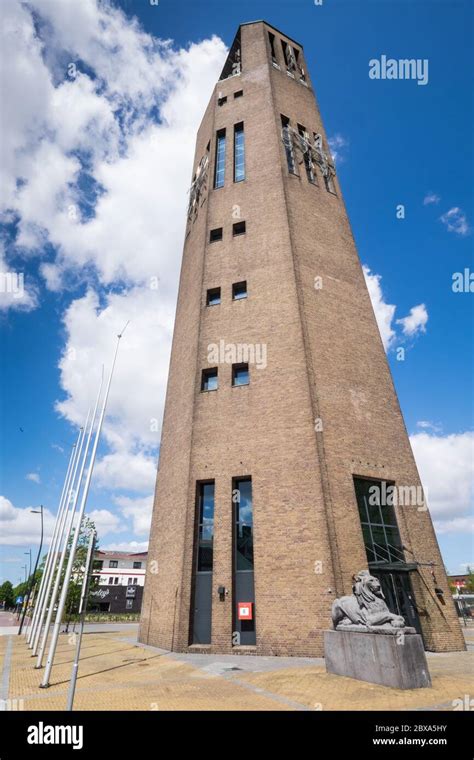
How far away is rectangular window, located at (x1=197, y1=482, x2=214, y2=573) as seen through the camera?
1919 centimetres

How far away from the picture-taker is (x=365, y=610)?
12.2 m

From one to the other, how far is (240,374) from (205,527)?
7.98 metres

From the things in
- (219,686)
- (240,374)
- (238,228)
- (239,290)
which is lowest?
(219,686)

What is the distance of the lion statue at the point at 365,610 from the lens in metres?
11.5

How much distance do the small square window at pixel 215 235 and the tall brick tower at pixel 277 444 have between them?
84mm

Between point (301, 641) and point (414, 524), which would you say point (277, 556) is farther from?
point (414, 524)

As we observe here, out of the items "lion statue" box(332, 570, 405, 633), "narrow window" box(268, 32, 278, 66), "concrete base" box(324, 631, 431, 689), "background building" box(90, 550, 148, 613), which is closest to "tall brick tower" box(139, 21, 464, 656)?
"lion statue" box(332, 570, 405, 633)

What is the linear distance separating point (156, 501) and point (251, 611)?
855cm

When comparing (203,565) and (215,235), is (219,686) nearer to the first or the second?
(203,565)

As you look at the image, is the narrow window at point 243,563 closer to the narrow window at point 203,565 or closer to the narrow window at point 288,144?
the narrow window at point 203,565

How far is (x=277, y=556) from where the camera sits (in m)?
17.3
